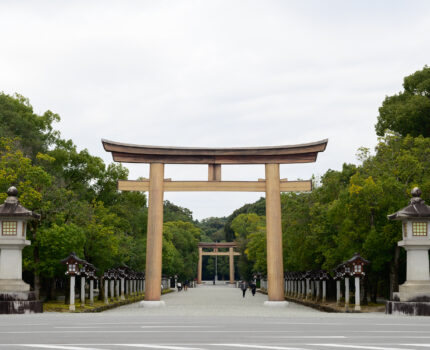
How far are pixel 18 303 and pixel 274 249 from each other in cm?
1385

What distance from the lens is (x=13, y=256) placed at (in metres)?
25.3

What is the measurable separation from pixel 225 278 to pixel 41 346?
126m

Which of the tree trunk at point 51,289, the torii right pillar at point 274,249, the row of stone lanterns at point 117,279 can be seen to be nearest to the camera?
the torii right pillar at point 274,249

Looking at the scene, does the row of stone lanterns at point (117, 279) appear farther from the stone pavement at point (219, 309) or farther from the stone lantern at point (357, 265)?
the stone lantern at point (357, 265)

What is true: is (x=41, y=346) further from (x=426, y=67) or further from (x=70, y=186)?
(x=426, y=67)

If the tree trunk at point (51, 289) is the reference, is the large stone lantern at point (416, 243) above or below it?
above

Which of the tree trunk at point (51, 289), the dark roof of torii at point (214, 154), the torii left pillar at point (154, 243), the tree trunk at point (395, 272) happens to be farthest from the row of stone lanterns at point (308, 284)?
the tree trunk at point (51, 289)

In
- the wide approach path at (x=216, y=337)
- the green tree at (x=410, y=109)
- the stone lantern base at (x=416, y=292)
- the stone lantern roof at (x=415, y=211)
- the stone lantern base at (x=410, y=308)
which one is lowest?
the stone lantern base at (x=410, y=308)

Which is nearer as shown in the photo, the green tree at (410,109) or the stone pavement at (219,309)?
the stone pavement at (219,309)

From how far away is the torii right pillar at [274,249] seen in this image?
3231cm

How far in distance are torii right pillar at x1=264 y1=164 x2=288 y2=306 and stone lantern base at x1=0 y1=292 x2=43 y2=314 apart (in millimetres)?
12628

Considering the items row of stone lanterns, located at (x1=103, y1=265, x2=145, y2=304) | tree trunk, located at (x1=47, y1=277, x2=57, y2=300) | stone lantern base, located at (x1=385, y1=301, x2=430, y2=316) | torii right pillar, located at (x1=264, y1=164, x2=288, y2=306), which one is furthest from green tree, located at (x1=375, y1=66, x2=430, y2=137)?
tree trunk, located at (x1=47, y1=277, x2=57, y2=300)

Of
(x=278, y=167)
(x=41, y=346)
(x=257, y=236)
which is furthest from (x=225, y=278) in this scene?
(x=41, y=346)

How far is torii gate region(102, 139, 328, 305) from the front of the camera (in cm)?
3244
